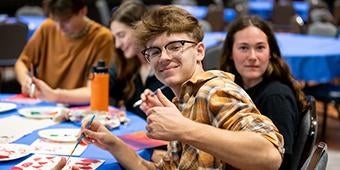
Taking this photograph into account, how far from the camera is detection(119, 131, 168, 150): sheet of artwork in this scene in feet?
6.49

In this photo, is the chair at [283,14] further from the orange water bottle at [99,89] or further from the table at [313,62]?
the orange water bottle at [99,89]

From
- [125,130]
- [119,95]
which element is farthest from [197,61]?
[119,95]

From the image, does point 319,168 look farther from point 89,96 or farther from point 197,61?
point 89,96

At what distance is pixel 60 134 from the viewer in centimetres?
A: 202

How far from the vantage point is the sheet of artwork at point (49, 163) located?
5.41ft

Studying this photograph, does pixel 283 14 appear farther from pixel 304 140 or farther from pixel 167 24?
pixel 167 24

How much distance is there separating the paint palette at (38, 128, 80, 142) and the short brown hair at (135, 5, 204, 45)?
597mm

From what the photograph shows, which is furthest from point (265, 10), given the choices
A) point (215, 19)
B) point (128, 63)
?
point (128, 63)

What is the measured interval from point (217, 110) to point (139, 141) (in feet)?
2.34

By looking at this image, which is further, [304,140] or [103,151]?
[304,140]

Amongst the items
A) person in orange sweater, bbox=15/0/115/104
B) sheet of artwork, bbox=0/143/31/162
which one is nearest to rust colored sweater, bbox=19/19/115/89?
person in orange sweater, bbox=15/0/115/104

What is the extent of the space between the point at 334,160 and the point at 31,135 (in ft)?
9.37

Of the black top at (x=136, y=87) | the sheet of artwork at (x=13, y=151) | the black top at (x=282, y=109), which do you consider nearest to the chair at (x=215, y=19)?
the black top at (x=136, y=87)

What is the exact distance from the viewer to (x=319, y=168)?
54.3 inches
